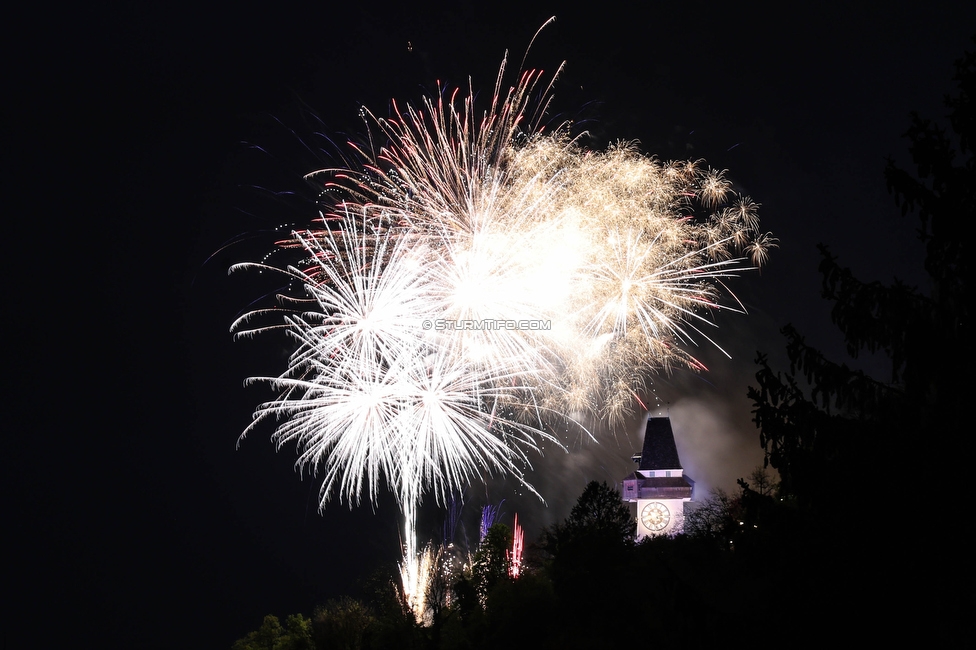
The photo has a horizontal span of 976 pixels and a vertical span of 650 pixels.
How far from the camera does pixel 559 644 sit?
2831 centimetres

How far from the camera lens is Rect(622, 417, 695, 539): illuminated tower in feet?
200

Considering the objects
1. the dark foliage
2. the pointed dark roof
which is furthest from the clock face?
the dark foliage

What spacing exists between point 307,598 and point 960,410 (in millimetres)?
104199

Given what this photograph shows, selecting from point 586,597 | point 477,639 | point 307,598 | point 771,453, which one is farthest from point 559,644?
point 307,598

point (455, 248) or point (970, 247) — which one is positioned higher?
point (455, 248)

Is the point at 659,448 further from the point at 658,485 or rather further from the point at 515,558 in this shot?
the point at 515,558

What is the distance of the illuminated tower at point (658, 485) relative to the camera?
60.8 metres

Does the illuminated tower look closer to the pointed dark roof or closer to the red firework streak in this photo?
the pointed dark roof

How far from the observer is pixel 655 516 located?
200 ft

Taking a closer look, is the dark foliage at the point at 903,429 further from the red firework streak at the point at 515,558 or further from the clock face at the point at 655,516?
the clock face at the point at 655,516

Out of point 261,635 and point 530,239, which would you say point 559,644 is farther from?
point 261,635

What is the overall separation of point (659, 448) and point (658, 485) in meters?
3.06

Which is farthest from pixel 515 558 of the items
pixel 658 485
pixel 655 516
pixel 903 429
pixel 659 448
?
pixel 903 429

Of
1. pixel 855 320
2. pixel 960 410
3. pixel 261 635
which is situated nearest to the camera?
pixel 960 410
